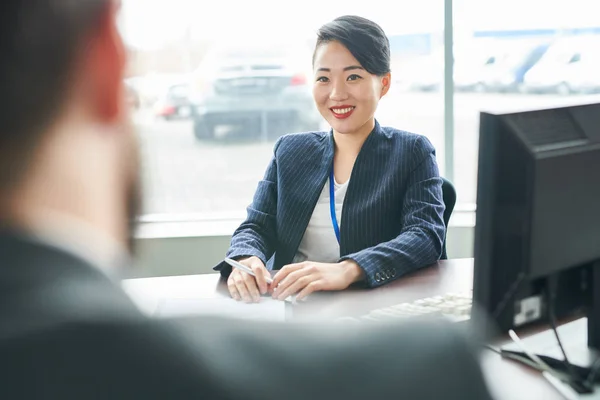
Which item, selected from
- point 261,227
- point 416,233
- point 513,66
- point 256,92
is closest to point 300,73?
point 256,92

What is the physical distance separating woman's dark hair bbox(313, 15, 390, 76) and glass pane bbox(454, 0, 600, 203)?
117 centimetres

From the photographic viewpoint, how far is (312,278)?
6.00 ft

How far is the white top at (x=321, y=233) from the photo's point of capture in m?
2.31

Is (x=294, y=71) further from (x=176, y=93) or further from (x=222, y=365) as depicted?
(x=222, y=365)

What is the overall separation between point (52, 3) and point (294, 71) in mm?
3243

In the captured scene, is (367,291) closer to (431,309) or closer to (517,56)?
(431,309)

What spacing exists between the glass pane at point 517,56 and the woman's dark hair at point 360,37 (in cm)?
117

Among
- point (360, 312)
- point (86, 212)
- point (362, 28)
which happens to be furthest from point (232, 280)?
point (86, 212)

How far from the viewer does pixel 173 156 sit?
3.58 metres

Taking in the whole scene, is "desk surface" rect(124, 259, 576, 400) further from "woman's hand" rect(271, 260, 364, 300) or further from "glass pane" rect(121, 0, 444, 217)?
"glass pane" rect(121, 0, 444, 217)

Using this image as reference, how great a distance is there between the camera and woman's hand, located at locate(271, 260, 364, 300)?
1799 millimetres

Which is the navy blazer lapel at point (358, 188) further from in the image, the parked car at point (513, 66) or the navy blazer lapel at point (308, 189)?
the parked car at point (513, 66)

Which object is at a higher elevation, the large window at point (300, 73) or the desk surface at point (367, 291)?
the large window at point (300, 73)

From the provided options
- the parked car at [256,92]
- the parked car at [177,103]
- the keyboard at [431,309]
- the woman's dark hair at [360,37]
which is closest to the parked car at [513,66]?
the parked car at [256,92]
